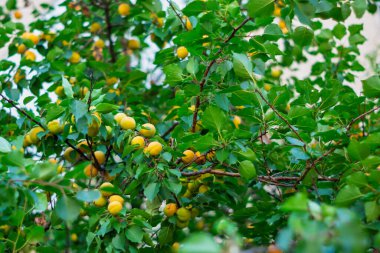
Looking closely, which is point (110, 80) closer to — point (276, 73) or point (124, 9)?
point (124, 9)

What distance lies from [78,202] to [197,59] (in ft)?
2.18

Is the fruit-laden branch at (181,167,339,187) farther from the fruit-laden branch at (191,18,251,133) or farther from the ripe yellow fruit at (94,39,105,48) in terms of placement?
the ripe yellow fruit at (94,39,105,48)

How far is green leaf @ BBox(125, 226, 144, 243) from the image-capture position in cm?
135

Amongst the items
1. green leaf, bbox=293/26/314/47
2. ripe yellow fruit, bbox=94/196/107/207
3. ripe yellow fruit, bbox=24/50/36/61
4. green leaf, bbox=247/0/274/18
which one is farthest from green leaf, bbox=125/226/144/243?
ripe yellow fruit, bbox=24/50/36/61

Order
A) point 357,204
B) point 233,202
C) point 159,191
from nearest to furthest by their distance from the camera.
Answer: point 357,204 → point 159,191 → point 233,202

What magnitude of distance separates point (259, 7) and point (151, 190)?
0.52m

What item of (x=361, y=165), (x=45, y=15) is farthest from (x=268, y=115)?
(x=45, y=15)

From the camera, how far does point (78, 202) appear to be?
1.07 m

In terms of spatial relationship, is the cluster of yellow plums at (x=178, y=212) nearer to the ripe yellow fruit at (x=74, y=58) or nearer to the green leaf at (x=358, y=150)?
the green leaf at (x=358, y=150)

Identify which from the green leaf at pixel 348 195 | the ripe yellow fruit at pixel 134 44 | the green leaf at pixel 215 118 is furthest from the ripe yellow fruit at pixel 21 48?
the green leaf at pixel 348 195

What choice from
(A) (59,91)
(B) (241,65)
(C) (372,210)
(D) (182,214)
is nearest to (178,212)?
(D) (182,214)

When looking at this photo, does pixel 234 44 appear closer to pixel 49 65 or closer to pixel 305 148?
pixel 305 148

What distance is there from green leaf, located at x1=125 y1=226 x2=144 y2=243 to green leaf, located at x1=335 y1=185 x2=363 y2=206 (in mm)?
492

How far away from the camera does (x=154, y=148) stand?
1.43 metres
